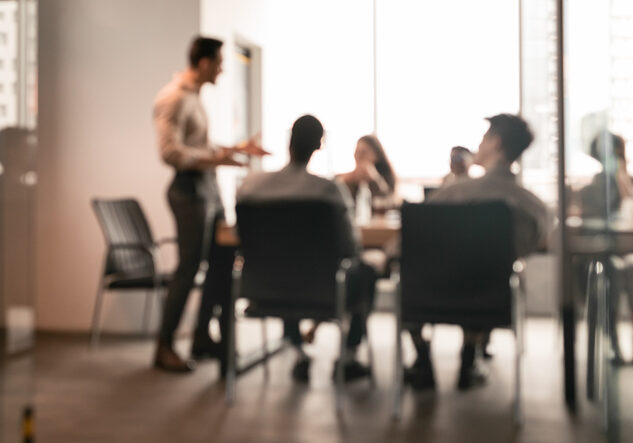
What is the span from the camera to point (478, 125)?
635cm

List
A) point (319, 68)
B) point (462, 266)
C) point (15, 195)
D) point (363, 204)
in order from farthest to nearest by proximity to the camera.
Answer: point (319, 68)
point (363, 204)
point (462, 266)
point (15, 195)

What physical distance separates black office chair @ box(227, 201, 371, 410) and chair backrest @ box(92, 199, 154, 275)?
1495 mm

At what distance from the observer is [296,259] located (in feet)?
10.6

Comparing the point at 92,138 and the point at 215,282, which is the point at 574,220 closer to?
the point at 215,282

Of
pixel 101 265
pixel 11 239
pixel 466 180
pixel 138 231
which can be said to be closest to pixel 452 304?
pixel 466 180

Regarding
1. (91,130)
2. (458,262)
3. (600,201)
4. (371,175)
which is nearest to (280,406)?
(458,262)

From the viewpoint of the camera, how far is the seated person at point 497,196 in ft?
11.0

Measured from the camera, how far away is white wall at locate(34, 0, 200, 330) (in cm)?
521

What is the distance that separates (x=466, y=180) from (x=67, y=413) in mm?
1908

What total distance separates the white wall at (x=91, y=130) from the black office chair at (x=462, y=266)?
8.21 feet

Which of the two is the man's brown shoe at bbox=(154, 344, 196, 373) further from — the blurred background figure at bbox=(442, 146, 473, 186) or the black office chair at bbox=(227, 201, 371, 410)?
the blurred background figure at bbox=(442, 146, 473, 186)

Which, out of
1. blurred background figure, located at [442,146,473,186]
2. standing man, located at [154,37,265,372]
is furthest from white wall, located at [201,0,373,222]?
standing man, located at [154,37,265,372]

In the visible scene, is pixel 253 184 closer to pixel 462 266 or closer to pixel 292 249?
pixel 292 249

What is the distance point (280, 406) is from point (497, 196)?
1257 millimetres
